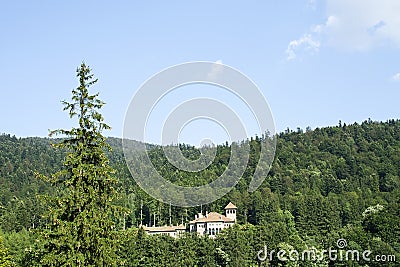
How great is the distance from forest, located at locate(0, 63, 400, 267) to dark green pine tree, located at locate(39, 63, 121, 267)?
0.03 m

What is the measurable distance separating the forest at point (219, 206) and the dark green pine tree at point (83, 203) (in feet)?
0.09

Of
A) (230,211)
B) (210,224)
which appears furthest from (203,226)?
(230,211)

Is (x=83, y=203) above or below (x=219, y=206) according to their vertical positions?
below

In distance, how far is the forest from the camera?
49.8ft

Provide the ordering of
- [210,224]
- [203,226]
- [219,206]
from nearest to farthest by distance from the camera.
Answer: [210,224] → [203,226] → [219,206]

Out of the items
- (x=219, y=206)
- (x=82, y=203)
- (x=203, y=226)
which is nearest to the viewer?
(x=82, y=203)

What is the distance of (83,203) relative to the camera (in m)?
15.0

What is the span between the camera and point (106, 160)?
15.7 m

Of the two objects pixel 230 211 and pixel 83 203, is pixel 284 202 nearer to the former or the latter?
pixel 230 211

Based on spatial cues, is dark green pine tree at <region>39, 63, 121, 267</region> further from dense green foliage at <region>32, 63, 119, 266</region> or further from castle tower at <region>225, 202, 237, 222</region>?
castle tower at <region>225, 202, 237, 222</region>

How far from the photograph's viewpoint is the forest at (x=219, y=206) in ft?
49.8

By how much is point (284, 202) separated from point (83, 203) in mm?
72978

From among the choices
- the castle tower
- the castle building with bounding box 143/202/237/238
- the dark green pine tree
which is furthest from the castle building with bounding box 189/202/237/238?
the dark green pine tree

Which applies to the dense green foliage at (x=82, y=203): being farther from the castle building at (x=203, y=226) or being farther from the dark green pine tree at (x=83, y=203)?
the castle building at (x=203, y=226)
